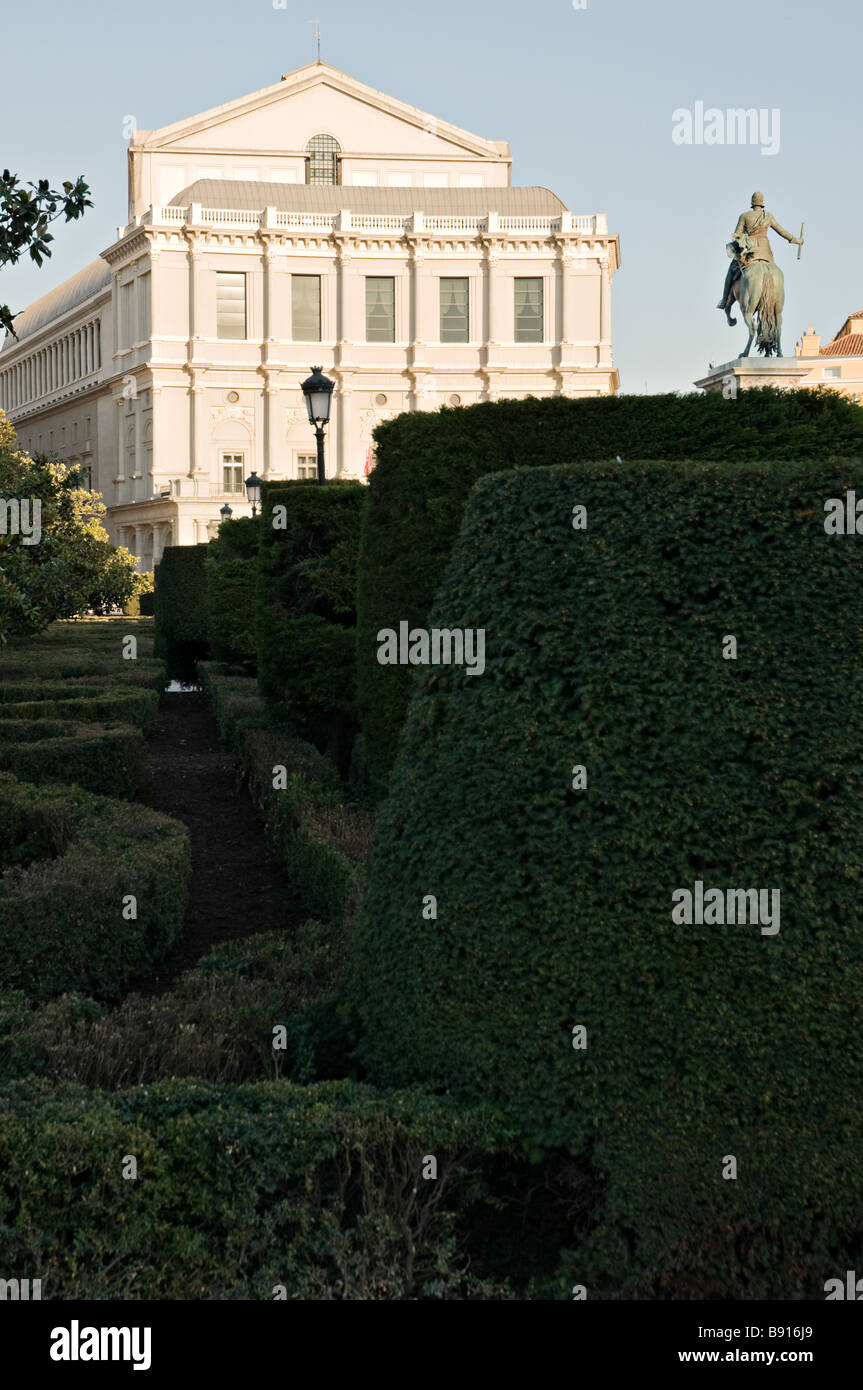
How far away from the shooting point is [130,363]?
7400 centimetres

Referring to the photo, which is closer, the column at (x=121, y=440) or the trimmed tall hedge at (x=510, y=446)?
the trimmed tall hedge at (x=510, y=446)

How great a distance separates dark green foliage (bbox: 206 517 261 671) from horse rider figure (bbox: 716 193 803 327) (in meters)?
7.62

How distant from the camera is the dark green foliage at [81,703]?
41.0 feet

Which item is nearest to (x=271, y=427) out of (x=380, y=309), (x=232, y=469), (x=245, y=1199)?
(x=232, y=469)

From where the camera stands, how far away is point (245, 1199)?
11.7ft

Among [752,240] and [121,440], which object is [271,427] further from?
[752,240]

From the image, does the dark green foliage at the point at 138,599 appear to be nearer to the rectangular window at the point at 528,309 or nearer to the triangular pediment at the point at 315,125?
the rectangular window at the point at 528,309

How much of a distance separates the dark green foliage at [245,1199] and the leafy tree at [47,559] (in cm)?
706

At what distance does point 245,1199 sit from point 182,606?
2335cm

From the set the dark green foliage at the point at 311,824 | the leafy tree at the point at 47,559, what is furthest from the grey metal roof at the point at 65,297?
the dark green foliage at the point at 311,824

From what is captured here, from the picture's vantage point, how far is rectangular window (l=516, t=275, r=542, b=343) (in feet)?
230

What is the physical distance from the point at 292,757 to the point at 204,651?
16.4 m

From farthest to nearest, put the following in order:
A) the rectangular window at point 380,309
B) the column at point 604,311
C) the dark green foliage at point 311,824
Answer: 1. the rectangular window at point 380,309
2. the column at point 604,311
3. the dark green foliage at point 311,824
